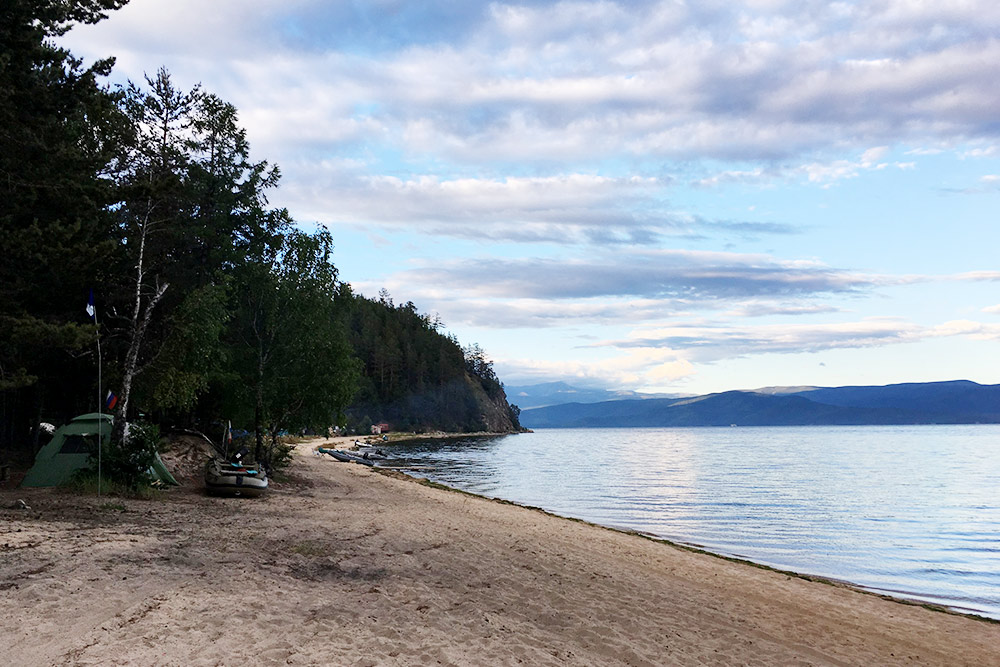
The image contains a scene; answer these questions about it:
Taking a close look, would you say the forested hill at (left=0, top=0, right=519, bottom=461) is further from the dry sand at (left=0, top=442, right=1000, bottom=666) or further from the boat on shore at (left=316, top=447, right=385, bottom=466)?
the boat on shore at (left=316, top=447, right=385, bottom=466)

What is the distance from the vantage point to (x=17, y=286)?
18.8 meters

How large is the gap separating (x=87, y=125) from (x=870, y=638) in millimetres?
27400

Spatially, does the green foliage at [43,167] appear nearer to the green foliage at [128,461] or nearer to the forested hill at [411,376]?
the green foliage at [128,461]

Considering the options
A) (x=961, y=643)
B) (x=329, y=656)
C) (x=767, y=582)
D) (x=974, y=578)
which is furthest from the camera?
(x=974, y=578)

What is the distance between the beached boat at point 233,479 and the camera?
22.6 metres

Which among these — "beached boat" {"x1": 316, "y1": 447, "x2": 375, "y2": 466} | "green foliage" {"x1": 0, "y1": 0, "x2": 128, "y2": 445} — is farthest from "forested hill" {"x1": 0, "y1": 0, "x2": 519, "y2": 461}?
"beached boat" {"x1": 316, "y1": 447, "x2": 375, "y2": 466}

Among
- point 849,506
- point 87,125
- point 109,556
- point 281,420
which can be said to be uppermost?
point 87,125

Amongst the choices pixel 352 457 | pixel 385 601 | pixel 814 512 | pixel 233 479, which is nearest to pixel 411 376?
pixel 352 457

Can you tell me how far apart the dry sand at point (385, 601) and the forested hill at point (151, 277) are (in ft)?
20.4

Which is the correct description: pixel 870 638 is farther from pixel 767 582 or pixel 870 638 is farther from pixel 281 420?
pixel 281 420

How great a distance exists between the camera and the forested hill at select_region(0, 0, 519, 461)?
57.2 feet

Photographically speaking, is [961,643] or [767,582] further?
[767,582]

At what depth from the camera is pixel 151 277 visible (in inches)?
1081

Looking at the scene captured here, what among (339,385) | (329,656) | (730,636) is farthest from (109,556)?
(339,385)
